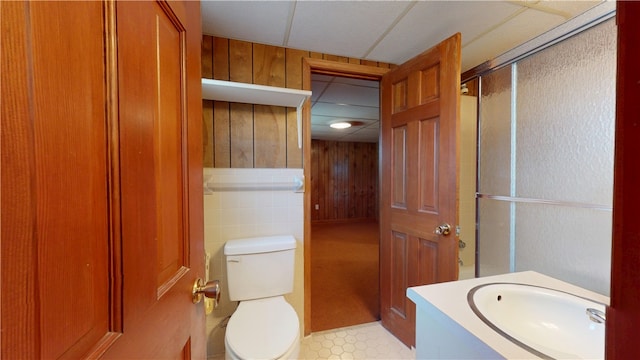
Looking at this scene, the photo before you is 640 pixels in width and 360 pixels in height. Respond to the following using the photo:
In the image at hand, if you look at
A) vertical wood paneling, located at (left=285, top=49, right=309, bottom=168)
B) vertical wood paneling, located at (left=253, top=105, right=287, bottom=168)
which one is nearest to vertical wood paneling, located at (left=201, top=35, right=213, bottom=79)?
vertical wood paneling, located at (left=253, top=105, right=287, bottom=168)

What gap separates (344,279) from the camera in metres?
2.91

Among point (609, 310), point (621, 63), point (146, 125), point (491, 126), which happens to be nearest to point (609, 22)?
point (491, 126)

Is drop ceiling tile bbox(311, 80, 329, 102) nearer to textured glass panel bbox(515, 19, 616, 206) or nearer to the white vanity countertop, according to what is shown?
textured glass panel bbox(515, 19, 616, 206)

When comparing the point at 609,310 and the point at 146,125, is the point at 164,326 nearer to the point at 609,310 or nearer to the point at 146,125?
the point at 146,125

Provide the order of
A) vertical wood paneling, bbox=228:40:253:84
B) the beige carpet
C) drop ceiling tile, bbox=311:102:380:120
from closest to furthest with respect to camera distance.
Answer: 1. vertical wood paneling, bbox=228:40:253:84
2. the beige carpet
3. drop ceiling tile, bbox=311:102:380:120

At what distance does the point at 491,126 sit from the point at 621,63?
1.69m

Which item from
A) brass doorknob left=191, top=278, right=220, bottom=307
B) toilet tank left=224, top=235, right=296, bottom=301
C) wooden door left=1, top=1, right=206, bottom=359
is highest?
wooden door left=1, top=1, right=206, bottom=359

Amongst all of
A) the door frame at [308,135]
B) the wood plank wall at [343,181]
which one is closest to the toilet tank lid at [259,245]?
the door frame at [308,135]

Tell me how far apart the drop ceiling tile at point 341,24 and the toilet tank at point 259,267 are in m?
1.33

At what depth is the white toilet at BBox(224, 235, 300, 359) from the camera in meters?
1.26

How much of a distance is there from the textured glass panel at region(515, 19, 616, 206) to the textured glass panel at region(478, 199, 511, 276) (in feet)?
0.64

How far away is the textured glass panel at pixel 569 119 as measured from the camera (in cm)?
107

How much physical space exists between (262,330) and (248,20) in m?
1.70

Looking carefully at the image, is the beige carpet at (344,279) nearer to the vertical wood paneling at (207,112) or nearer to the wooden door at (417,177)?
the wooden door at (417,177)
